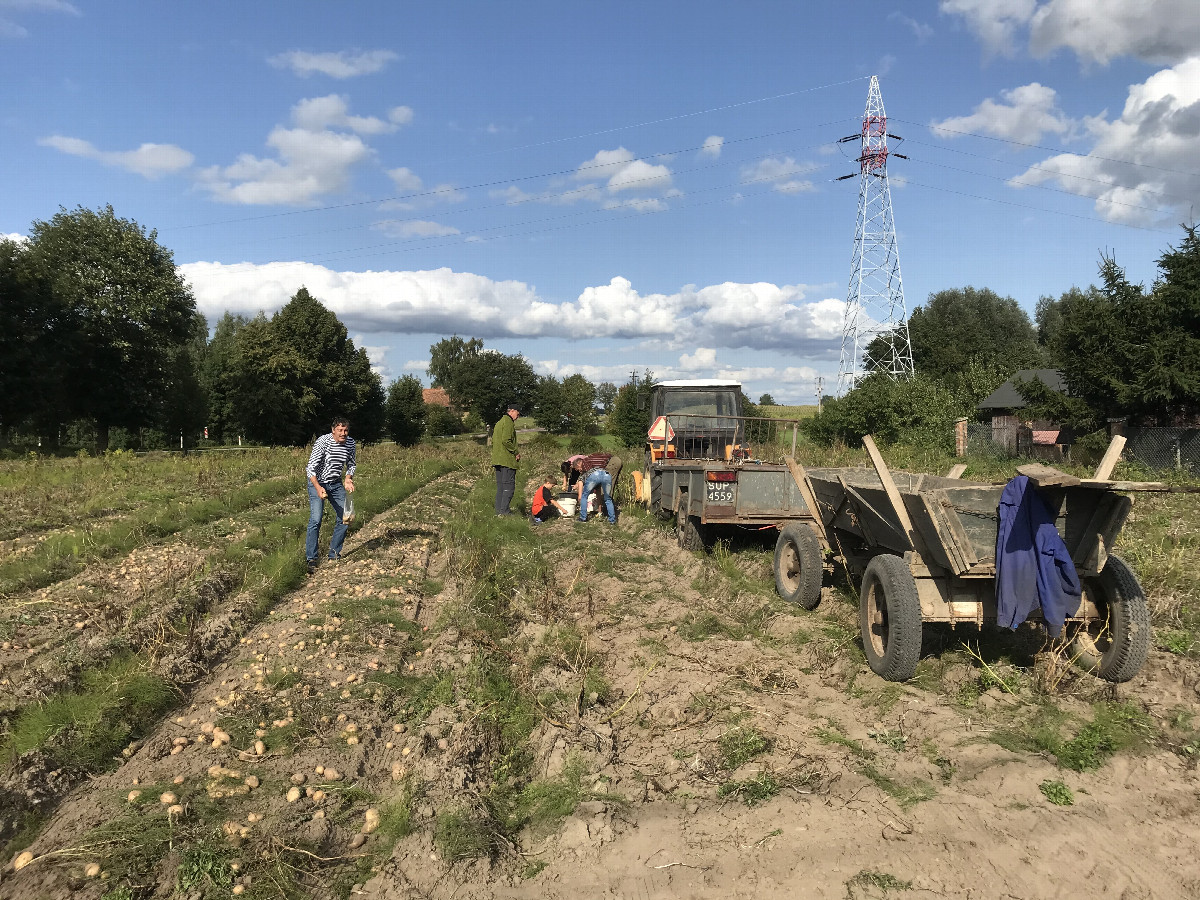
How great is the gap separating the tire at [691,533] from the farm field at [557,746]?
1.60m

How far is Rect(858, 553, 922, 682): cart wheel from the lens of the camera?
4.57 metres

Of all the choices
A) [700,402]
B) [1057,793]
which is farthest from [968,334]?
[1057,793]

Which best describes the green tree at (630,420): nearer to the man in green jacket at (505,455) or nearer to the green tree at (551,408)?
the green tree at (551,408)

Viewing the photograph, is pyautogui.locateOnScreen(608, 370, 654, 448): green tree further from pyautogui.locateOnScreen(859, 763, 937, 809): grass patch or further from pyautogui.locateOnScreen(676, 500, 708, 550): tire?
pyautogui.locateOnScreen(859, 763, 937, 809): grass patch

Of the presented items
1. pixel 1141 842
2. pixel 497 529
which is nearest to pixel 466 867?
pixel 1141 842

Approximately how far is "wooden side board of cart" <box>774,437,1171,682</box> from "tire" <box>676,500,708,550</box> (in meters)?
3.47

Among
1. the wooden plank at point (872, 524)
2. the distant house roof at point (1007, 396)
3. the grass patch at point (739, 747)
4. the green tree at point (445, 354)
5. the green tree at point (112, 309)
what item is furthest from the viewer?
the green tree at point (445, 354)

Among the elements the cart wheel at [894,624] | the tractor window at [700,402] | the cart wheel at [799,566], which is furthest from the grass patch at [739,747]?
the tractor window at [700,402]

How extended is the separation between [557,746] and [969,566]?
2.81 metres

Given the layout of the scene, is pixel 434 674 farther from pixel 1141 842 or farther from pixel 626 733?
pixel 1141 842

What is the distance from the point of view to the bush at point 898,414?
2416 centimetres

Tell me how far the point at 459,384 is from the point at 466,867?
59.4m

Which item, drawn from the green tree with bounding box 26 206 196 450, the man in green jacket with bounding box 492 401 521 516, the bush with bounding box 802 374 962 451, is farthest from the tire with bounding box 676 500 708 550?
the green tree with bounding box 26 206 196 450

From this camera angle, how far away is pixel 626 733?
4.20 m
